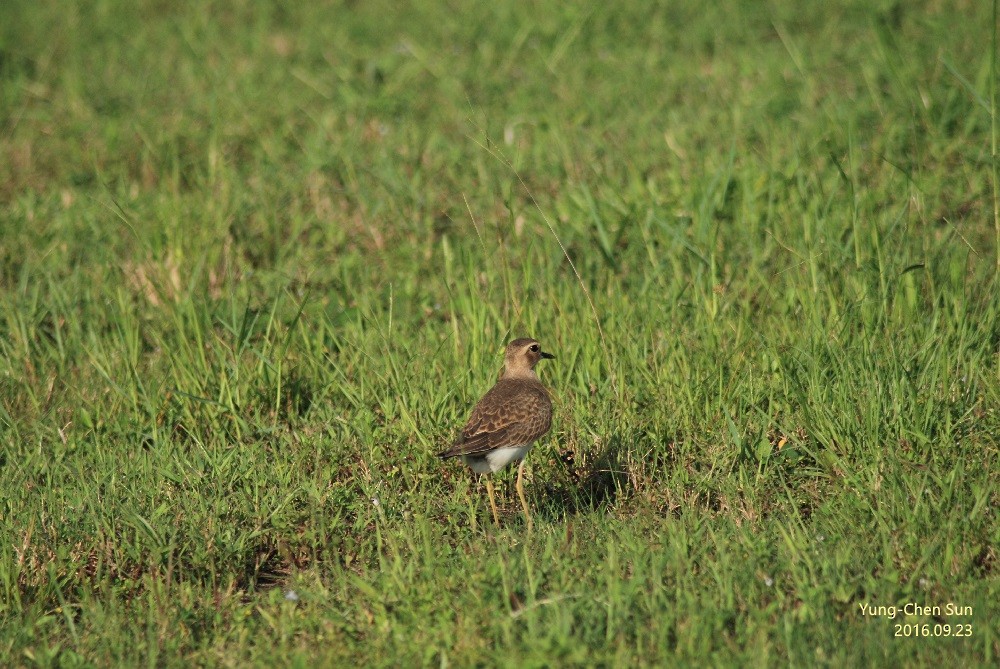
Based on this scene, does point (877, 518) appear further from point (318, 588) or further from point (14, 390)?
point (14, 390)

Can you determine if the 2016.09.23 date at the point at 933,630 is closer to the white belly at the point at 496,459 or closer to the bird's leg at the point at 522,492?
the bird's leg at the point at 522,492

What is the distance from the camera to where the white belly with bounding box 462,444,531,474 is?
17.8ft

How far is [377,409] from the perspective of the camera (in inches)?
249

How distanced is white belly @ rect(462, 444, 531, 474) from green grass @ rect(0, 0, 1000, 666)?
26cm

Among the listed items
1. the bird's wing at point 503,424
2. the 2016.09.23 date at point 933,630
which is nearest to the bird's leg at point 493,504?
the bird's wing at point 503,424

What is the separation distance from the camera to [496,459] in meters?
5.46

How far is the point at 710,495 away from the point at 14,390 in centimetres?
403

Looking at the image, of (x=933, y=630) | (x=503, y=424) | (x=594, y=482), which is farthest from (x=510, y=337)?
(x=933, y=630)

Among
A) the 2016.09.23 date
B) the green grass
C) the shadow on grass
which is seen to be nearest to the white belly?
the green grass

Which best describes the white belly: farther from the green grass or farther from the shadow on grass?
the shadow on grass

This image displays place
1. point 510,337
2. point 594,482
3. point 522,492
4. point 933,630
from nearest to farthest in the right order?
1. point 933,630
2. point 522,492
3. point 594,482
4. point 510,337

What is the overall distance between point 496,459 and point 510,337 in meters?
1.40

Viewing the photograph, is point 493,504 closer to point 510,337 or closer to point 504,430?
point 504,430

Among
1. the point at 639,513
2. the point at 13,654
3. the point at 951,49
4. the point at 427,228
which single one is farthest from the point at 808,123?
the point at 13,654
